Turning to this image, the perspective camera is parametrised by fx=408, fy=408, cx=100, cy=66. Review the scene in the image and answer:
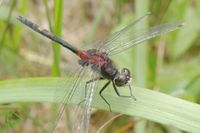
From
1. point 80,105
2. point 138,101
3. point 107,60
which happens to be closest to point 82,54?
point 107,60

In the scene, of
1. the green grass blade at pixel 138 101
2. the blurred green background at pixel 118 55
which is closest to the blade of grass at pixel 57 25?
the blurred green background at pixel 118 55

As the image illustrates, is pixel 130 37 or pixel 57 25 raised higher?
pixel 57 25

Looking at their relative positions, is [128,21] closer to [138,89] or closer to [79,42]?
[79,42]

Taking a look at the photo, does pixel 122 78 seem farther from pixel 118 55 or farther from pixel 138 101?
pixel 118 55

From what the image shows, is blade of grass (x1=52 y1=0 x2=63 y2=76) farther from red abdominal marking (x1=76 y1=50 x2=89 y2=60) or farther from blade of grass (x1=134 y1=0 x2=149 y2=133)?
blade of grass (x1=134 y1=0 x2=149 y2=133)

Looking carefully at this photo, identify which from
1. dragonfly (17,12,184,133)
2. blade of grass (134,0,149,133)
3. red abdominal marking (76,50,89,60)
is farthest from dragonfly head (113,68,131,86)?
red abdominal marking (76,50,89,60)

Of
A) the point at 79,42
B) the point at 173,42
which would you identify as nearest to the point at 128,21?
the point at 173,42

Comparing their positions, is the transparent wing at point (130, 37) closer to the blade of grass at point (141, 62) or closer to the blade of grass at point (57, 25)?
the blade of grass at point (141, 62)
